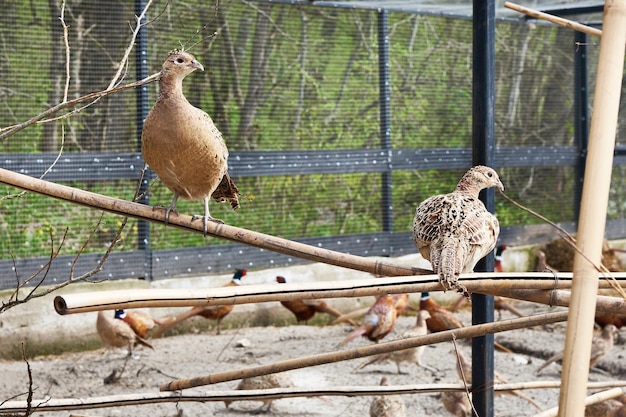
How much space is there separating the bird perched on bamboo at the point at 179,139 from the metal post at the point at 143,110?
2920 mm

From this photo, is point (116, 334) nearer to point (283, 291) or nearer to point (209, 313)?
point (209, 313)

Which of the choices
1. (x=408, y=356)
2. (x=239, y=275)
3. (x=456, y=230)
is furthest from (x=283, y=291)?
(x=239, y=275)

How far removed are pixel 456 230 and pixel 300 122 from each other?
14.3ft

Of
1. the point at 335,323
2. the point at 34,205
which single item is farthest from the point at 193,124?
the point at 335,323

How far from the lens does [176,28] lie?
7.03m

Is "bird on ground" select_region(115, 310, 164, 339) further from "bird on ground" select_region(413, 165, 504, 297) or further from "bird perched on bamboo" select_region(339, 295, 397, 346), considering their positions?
"bird on ground" select_region(413, 165, 504, 297)

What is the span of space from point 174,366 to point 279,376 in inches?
37.9

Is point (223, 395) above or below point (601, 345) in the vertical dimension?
above

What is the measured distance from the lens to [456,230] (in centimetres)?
295

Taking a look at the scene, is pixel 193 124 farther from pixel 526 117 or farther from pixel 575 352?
pixel 526 117

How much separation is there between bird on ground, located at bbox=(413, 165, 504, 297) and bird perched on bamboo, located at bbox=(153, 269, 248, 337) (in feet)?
9.30

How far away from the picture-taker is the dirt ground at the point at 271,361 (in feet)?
16.7

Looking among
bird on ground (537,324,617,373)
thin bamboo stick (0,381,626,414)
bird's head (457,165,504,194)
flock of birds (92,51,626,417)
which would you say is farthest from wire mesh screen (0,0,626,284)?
bird's head (457,165,504,194)

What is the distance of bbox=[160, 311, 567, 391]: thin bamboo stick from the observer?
2.53 meters
